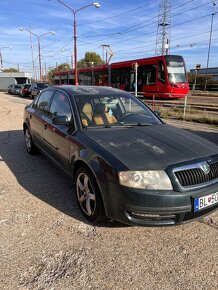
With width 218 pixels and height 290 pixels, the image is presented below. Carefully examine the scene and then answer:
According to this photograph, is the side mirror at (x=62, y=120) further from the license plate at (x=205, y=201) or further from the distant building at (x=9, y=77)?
the distant building at (x=9, y=77)

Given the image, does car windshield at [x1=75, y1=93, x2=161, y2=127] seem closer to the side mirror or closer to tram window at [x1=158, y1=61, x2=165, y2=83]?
the side mirror

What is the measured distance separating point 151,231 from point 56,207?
133cm

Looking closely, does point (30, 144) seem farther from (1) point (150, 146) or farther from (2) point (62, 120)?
(1) point (150, 146)

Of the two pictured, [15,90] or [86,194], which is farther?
[15,90]

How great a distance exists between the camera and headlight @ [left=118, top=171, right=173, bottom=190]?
2.77 m

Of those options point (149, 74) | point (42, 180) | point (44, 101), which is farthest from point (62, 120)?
point (149, 74)

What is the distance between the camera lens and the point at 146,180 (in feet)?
9.16

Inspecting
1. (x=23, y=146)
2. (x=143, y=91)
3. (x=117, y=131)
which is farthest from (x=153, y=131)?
(x=143, y=91)

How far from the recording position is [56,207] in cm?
379

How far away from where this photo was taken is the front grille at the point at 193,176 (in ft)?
9.25

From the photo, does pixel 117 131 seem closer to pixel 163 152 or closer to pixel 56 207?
pixel 163 152

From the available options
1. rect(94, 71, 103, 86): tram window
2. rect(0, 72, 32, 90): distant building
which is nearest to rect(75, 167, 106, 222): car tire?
rect(94, 71, 103, 86): tram window

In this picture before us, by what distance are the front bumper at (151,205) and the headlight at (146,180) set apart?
0.05 m

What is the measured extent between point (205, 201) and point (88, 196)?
4.36 ft
